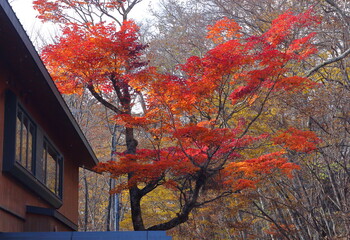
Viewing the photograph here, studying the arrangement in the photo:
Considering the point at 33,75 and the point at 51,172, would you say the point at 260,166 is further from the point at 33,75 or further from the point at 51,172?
the point at 33,75

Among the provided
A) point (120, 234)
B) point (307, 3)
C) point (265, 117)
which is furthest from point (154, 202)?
point (120, 234)

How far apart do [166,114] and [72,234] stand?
626 centimetres

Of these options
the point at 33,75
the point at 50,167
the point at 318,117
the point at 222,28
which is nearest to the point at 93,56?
the point at 50,167

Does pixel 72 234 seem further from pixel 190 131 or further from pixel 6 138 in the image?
pixel 190 131

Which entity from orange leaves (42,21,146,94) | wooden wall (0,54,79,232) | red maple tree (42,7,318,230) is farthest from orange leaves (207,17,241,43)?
wooden wall (0,54,79,232)

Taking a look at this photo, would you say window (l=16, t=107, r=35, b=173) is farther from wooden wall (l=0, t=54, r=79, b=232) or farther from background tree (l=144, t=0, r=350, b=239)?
background tree (l=144, t=0, r=350, b=239)

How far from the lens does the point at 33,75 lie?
873 centimetres

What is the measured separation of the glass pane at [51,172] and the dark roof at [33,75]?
742mm

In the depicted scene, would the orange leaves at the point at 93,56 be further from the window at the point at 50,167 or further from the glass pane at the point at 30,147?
the glass pane at the point at 30,147

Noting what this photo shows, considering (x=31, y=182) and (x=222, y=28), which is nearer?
(x=31, y=182)

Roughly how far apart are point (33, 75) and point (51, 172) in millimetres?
4095

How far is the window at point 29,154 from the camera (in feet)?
27.0

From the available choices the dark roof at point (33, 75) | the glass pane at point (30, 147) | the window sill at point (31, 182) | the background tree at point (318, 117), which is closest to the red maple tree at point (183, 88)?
the background tree at point (318, 117)

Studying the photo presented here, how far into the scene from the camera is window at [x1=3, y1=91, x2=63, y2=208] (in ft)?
27.0
